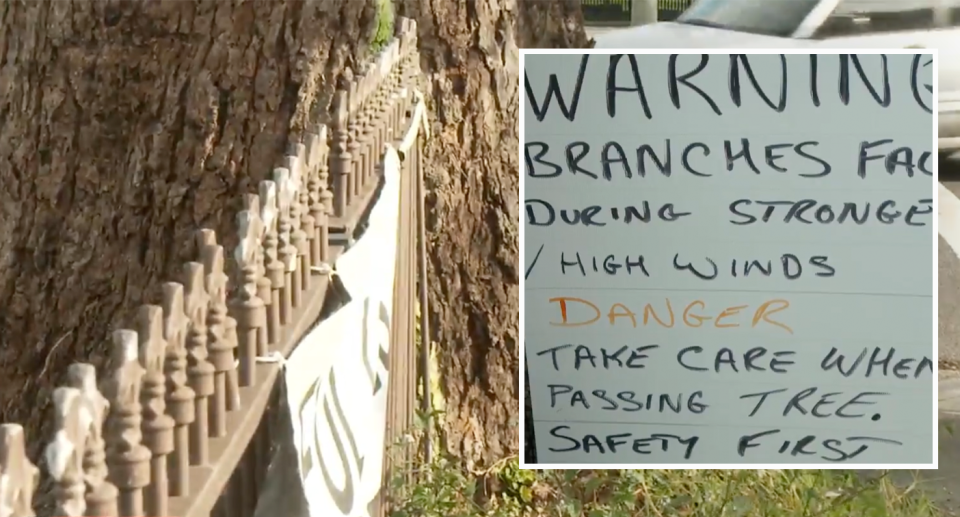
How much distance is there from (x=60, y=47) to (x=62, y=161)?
9.1 inches

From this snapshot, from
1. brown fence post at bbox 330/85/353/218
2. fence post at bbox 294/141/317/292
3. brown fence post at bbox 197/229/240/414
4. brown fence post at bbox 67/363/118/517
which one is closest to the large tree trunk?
brown fence post at bbox 330/85/353/218

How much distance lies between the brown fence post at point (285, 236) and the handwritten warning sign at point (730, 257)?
2.07ft

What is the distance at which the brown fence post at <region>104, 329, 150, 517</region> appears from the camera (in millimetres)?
972

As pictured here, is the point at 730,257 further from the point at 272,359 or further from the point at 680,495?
the point at 272,359

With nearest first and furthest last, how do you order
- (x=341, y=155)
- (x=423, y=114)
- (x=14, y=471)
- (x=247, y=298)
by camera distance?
(x=14, y=471)
(x=247, y=298)
(x=341, y=155)
(x=423, y=114)

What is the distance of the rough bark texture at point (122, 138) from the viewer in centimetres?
183

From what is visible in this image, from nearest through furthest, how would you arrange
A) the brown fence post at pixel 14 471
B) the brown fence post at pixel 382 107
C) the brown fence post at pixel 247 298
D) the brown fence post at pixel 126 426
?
the brown fence post at pixel 14 471 < the brown fence post at pixel 126 426 < the brown fence post at pixel 247 298 < the brown fence post at pixel 382 107

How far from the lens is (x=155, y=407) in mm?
1037

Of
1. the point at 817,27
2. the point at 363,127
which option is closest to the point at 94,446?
the point at 363,127

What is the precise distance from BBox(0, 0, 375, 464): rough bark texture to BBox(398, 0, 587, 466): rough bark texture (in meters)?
0.22

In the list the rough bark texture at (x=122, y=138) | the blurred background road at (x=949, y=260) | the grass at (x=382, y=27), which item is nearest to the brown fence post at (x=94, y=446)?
the rough bark texture at (x=122, y=138)

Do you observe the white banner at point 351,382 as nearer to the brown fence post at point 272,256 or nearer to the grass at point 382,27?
the brown fence post at point 272,256

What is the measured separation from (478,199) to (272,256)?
0.75m

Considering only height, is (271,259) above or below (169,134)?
below
